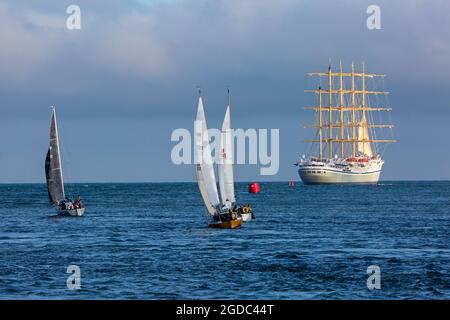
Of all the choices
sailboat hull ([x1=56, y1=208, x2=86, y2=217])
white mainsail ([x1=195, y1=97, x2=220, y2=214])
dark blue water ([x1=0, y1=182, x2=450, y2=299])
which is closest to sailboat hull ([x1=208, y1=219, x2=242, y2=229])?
dark blue water ([x1=0, y1=182, x2=450, y2=299])

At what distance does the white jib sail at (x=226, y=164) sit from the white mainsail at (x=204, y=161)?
75.5 inches

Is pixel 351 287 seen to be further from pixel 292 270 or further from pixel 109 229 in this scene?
pixel 109 229

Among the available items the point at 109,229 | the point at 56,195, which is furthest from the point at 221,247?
the point at 56,195

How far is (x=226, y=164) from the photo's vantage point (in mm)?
79812

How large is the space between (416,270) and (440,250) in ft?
38.9

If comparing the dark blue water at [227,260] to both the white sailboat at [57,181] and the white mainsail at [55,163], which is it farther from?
the white mainsail at [55,163]

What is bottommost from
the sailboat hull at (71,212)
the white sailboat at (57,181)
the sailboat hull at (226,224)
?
the sailboat hull at (226,224)

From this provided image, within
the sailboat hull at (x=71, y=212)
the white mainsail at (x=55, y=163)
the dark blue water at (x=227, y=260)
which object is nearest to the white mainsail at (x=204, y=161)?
the dark blue water at (x=227, y=260)

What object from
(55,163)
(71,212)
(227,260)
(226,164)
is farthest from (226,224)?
(55,163)

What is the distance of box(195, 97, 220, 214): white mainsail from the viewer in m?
73.9

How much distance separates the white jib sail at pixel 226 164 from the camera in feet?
255

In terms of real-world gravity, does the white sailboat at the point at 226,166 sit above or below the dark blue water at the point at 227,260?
above
